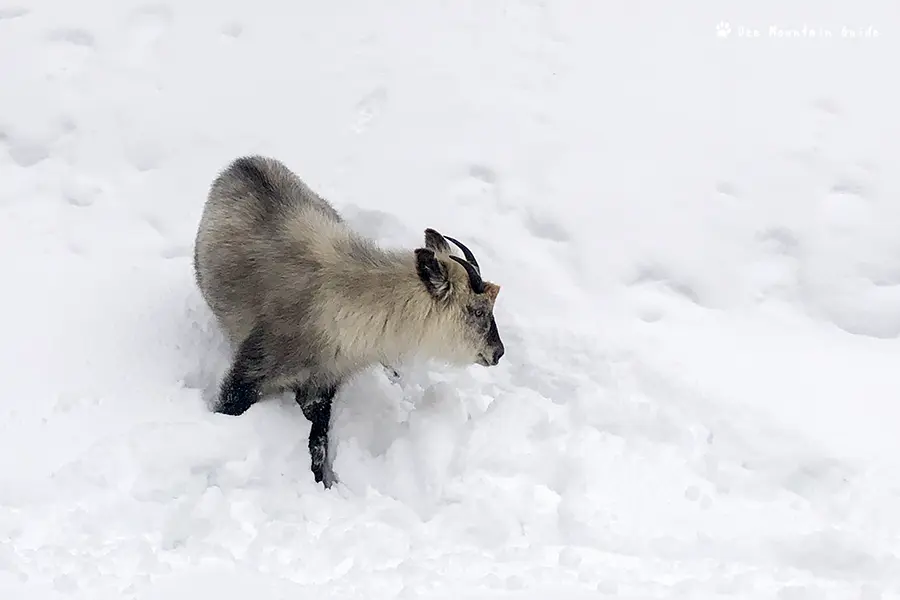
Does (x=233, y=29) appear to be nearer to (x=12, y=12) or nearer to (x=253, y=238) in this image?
(x=12, y=12)

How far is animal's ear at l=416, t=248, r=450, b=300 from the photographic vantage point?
3.73 m

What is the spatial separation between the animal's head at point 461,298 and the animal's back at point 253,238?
61 cm

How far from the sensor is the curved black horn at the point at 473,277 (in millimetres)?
3879

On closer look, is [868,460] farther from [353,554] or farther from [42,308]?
Result: [42,308]

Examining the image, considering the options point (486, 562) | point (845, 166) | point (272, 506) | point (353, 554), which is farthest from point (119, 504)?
point (845, 166)

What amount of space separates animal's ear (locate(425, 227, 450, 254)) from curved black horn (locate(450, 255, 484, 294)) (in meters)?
0.13

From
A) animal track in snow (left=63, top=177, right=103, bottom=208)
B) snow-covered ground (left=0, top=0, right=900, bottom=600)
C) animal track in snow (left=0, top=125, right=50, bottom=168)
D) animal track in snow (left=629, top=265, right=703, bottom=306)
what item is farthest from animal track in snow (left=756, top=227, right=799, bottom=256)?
animal track in snow (left=0, top=125, right=50, bottom=168)

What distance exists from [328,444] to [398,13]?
11.3 ft

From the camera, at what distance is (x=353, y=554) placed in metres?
3.42

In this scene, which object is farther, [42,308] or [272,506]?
[42,308]

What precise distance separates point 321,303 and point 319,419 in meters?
0.65

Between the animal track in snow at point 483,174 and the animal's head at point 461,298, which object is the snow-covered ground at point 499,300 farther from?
the animal's head at point 461,298

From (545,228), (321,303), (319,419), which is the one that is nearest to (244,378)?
(319,419)

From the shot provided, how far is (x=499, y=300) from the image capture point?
15.8ft
